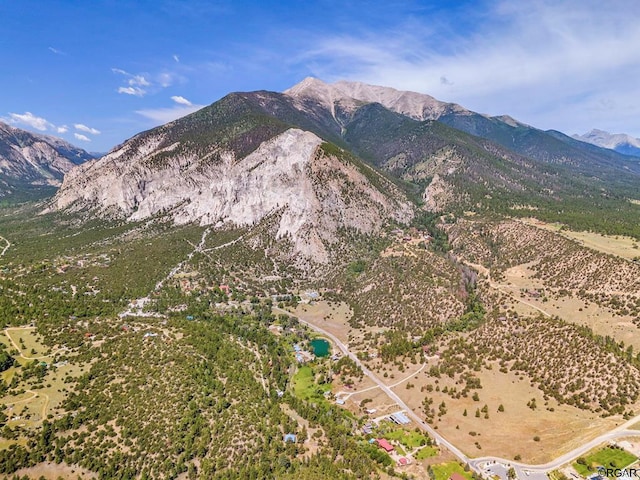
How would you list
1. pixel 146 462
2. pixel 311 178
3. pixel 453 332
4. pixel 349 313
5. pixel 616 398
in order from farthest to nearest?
pixel 311 178, pixel 349 313, pixel 453 332, pixel 616 398, pixel 146 462

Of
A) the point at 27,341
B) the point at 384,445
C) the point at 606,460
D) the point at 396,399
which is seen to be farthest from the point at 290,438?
the point at 27,341

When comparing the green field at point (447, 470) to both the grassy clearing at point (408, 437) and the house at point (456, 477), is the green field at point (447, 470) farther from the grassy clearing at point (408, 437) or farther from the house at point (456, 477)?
the grassy clearing at point (408, 437)

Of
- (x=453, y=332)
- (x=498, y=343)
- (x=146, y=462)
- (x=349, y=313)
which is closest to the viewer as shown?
(x=146, y=462)

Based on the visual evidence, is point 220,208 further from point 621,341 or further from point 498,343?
point 621,341

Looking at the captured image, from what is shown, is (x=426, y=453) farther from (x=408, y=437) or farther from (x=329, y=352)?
(x=329, y=352)

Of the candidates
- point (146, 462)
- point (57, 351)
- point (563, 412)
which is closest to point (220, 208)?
point (57, 351)

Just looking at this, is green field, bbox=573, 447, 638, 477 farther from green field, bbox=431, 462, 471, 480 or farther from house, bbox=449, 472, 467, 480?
house, bbox=449, 472, 467, 480

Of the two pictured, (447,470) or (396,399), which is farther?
(396,399)
